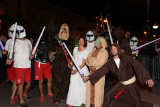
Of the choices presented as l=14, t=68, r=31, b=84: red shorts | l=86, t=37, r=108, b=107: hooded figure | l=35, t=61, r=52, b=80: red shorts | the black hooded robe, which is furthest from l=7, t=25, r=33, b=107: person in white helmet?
the black hooded robe

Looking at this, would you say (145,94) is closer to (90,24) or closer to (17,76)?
(17,76)

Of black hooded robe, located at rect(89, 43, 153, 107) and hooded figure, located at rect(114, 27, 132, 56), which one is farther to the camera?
hooded figure, located at rect(114, 27, 132, 56)

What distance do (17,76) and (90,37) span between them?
3.32 m

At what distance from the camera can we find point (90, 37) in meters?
7.61

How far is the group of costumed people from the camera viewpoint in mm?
4430

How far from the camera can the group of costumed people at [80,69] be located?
4430mm

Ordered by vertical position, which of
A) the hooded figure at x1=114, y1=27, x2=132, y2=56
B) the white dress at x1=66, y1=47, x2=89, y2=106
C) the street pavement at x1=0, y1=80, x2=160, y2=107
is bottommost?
the street pavement at x1=0, y1=80, x2=160, y2=107

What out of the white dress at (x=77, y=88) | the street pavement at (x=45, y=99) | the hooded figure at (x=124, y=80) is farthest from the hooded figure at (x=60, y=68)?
the hooded figure at (x=124, y=80)

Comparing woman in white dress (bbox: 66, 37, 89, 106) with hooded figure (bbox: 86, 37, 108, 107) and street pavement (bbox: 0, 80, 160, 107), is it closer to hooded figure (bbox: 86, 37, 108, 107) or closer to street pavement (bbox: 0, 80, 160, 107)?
hooded figure (bbox: 86, 37, 108, 107)

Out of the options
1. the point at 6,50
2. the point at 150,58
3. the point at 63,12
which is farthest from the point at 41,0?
the point at 6,50

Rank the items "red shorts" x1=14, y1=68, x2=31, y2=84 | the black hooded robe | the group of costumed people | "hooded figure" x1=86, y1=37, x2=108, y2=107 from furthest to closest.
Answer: "red shorts" x1=14, y1=68, x2=31, y2=84 → "hooded figure" x1=86, y1=37, x2=108, y2=107 → the group of costumed people → the black hooded robe

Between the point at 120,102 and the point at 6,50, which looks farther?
the point at 6,50

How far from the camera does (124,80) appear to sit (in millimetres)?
4445

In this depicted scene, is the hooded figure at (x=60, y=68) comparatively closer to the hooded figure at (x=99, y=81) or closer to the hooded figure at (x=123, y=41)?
the hooded figure at (x=99, y=81)
